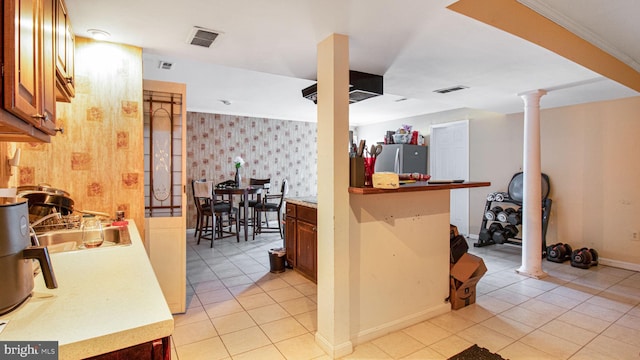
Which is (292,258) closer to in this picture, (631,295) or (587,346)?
(587,346)

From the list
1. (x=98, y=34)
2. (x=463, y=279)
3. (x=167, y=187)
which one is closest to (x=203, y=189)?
(x=167, y=187)

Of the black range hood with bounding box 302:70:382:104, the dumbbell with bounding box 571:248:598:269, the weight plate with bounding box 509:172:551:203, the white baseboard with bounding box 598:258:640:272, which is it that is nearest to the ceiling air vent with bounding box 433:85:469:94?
the black range hood with bounding box 302:70:382:104

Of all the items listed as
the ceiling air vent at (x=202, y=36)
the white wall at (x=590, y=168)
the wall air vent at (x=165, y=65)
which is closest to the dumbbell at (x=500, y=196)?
the white wall at (x=590, y=168)

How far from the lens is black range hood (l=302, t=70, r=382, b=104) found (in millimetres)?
2943

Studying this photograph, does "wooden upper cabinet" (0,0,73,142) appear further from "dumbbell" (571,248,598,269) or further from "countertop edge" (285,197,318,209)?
"dumbbell" (571,248,598,269)

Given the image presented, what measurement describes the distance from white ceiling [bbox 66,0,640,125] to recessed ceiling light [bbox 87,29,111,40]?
0.05 metres

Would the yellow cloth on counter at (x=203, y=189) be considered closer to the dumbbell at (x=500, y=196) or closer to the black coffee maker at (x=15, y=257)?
the black coffee maker at (x=15, y=257)

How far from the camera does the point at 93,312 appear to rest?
0.91 m

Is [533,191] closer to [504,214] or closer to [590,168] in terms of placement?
[504,214]

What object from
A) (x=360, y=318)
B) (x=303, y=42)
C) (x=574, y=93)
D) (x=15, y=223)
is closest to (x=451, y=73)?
(x=303, y=42)

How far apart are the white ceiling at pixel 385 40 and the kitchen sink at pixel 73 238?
51.6 inches

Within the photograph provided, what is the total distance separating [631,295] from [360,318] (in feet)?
10.0

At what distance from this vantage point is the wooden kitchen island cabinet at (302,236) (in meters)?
3.57

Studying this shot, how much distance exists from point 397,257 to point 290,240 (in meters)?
1.81
